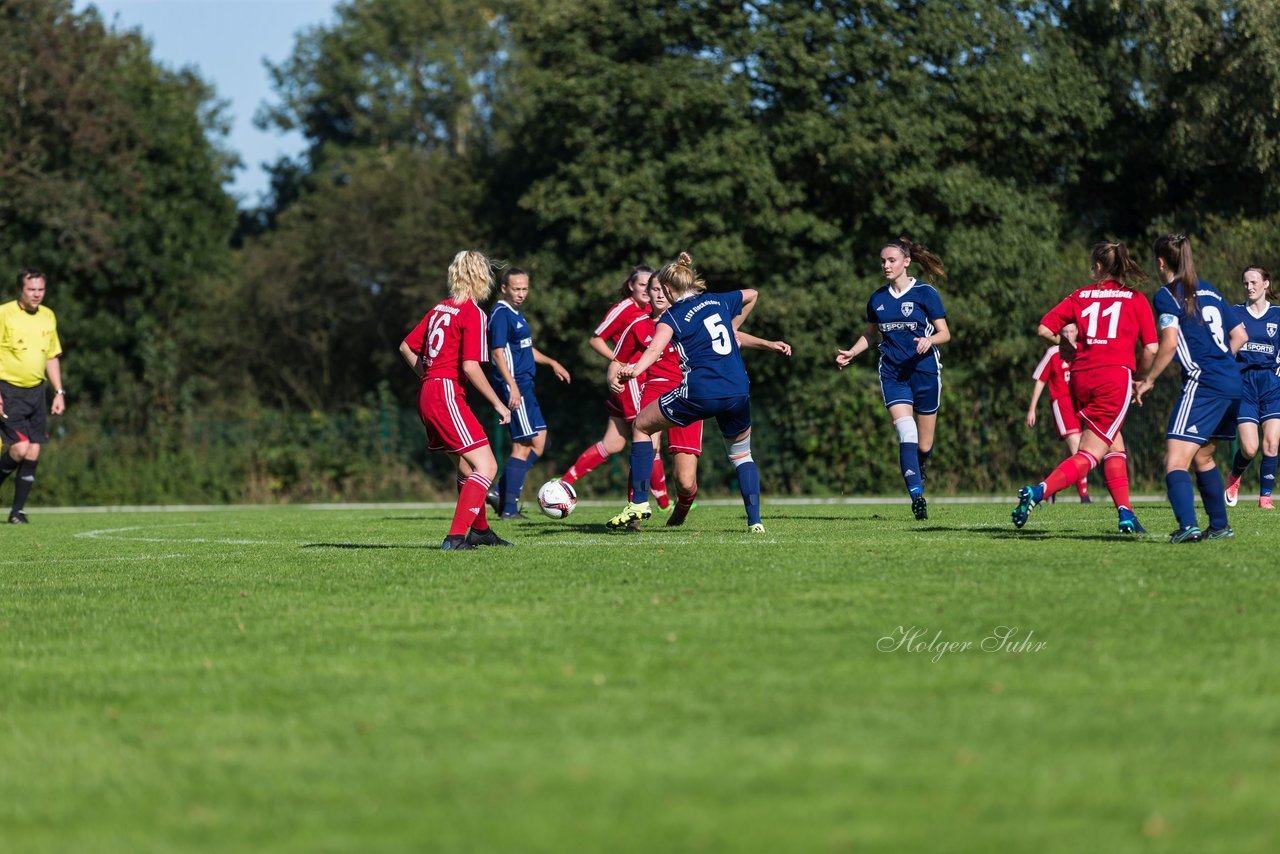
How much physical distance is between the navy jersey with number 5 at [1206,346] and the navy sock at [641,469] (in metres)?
4.37

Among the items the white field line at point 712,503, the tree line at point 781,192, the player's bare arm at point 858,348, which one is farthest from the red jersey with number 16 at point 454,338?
the tree line at point 781,192

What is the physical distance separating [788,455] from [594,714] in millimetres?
22053

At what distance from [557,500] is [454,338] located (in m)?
1.91

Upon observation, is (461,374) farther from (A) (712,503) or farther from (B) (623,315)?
(A) (712,503)

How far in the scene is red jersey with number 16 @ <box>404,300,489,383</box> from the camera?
34.5 feet

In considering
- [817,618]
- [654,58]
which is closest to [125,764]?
[817,618]

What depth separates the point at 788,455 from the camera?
26.6 metres

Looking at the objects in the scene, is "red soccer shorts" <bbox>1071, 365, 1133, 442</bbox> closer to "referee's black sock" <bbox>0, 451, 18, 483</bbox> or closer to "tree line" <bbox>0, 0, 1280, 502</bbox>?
"referee's black sock" <bbox>0, 451, 18, 483</bbox>

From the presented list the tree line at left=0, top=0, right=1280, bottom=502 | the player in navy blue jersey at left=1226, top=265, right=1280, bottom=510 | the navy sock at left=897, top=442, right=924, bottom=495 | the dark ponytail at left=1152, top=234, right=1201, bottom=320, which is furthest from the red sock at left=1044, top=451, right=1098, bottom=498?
the tree line at left=0, top=0, right=1280, bottom=502

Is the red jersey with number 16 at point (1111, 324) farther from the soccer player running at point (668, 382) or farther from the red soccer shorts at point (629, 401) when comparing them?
the red soccer shorts at point (629, 401)

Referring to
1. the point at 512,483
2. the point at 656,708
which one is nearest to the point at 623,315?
the point at 512,483

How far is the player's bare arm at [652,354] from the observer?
36.0ft

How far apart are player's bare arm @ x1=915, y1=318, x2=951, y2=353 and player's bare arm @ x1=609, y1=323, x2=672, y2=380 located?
3215mm

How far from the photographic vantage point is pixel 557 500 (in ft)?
39.3
